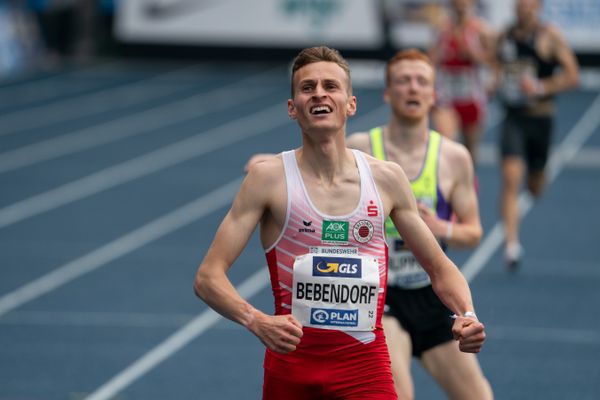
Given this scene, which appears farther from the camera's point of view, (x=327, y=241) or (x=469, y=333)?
(x=327, y=241)

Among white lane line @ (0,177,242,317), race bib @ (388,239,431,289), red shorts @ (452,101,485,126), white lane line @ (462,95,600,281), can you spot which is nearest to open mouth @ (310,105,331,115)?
race bib @ (388,239,431,289)

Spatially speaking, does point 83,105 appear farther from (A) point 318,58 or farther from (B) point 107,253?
(A) point 318,58

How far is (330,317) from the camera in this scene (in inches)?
175

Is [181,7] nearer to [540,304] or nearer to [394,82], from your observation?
[540,304]

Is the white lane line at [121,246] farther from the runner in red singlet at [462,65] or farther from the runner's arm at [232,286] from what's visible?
the runner's arm at [232,286]

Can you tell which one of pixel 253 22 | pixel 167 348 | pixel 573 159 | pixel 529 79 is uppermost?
pixel 253 22

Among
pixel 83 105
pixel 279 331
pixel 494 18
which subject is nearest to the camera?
pixel 279 331

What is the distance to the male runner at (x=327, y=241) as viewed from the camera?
4.32 m

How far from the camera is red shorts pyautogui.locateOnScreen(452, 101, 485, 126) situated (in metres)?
13.0

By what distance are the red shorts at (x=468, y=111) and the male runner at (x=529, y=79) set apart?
5.01 ft

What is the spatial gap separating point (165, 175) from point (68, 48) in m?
13.1

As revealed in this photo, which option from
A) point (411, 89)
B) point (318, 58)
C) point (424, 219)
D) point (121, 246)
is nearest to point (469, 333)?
point (318, 58)

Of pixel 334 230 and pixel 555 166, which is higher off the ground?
pixel 555 166

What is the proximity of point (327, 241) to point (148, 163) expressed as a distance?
1243 centimetres
